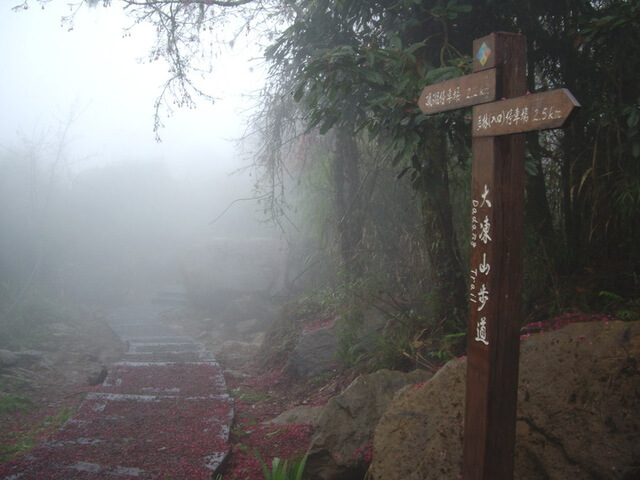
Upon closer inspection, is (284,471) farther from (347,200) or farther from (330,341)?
(347,200)

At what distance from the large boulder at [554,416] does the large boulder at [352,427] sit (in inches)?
18.1

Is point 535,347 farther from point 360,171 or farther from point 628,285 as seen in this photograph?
point 360,171

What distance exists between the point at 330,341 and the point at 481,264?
4.30 meters

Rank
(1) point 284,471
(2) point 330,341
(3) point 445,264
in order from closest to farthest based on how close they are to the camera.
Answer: (1) point 284,471
(3) point 445,264
(2) point 330,341

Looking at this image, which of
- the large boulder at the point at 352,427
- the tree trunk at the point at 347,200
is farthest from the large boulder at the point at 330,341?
the large boulder at the point at 352,427

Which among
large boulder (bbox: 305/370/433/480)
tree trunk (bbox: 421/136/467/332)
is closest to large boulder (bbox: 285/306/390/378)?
tree trunk (bbox: 421/136/467/332)

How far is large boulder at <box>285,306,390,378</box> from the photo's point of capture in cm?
558

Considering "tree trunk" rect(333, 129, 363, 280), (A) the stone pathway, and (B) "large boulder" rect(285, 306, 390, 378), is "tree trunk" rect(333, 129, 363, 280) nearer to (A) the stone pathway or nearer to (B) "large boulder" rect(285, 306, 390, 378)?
(B) "large boulder" rect(285, 306, 390, 378)

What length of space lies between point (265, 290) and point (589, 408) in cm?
978

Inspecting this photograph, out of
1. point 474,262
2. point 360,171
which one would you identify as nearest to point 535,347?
point 474,262

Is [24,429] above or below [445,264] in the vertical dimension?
below

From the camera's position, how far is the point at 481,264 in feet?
7.18

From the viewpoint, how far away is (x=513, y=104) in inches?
80.6

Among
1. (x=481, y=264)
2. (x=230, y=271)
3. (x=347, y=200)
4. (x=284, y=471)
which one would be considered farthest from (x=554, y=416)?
(x=230, y=271)
